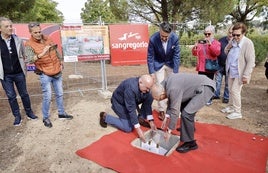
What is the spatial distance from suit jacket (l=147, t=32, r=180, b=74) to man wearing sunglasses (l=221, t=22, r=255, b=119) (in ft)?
3.29

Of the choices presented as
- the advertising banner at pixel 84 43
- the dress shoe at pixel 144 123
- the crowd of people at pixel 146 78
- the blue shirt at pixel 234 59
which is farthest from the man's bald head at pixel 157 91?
the advertising banner at pixel 84 43

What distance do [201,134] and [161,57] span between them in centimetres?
147

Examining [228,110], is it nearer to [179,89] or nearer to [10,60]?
[179,89]

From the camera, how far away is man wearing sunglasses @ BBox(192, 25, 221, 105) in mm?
4930

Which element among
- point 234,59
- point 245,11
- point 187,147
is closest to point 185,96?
point 187,147

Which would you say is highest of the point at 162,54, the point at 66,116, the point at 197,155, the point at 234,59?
the point at 162,54

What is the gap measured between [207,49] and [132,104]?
239 centimetres

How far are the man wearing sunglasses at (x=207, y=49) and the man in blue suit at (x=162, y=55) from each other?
91 centimetres

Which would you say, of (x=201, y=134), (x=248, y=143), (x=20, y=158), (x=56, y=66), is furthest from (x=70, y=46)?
(x=248, y=143)

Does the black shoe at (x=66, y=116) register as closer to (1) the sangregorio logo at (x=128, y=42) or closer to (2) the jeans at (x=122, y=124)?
(2) the jeans at (x=122, y=124)

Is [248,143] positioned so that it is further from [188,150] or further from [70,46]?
[70,46]

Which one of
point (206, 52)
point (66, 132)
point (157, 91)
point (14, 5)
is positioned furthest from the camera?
point (14, 5)

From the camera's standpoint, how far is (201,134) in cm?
398

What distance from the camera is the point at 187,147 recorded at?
3.41 metres
